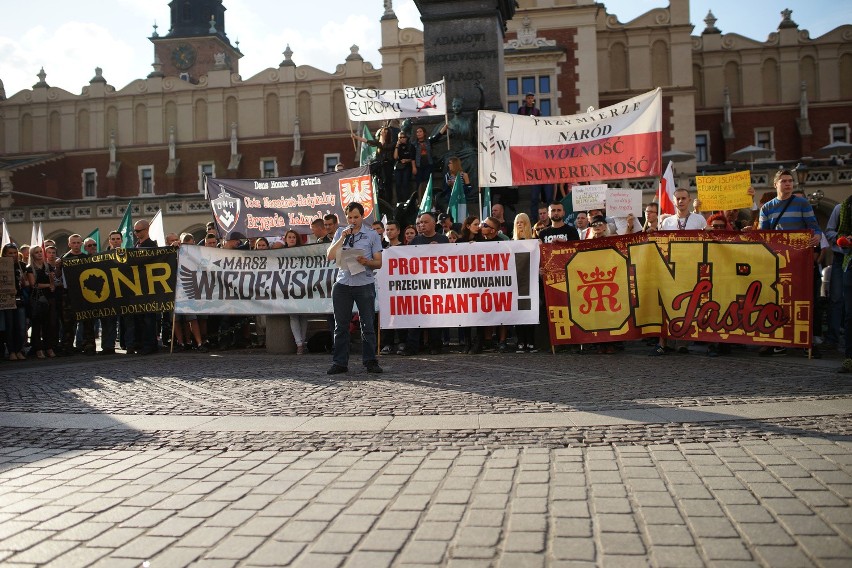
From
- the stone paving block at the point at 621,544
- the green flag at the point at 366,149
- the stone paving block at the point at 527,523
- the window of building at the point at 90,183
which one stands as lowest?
the stone paving block at the point at 621,544

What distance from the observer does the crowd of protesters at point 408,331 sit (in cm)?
981

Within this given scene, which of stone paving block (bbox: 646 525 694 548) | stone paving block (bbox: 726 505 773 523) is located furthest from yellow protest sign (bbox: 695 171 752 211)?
stone paving block (bbox: 646 525 694 548)

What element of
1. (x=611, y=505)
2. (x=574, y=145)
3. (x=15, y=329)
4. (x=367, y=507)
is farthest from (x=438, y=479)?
(x=15, y=329)

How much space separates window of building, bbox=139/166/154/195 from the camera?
54.5m

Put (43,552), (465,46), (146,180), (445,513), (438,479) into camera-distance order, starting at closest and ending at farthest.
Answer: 1. (43,552)
2. (445,513)
3. (438,479)
4. (465,46)
5. (146,180)

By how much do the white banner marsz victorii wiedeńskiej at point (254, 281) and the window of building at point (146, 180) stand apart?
45.4 metres

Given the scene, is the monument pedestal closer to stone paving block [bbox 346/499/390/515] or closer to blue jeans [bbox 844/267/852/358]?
blue jeans [bbox 844/267/852/358]

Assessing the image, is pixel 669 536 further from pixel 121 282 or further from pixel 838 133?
pixel 838 133

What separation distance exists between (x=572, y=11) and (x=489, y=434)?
134 feet

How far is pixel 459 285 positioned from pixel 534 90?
111 feet

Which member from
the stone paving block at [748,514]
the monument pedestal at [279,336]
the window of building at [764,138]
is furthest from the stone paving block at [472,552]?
the window of building at [764,138]

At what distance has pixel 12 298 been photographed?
11.6 metres

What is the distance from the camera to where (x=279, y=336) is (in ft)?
37.8

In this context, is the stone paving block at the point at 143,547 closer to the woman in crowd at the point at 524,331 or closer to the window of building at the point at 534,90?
the woman in crowd at the point at 524,331
